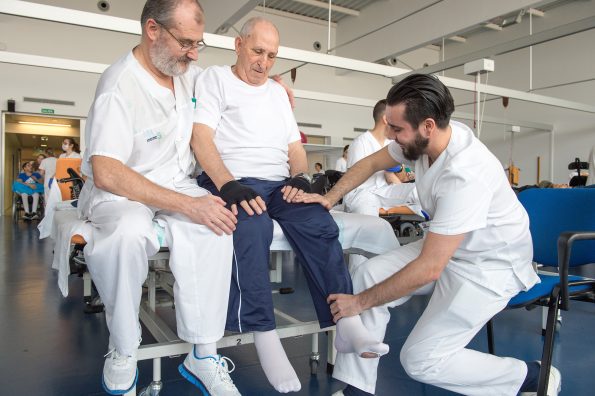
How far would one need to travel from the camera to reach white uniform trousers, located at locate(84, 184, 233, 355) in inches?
52.2

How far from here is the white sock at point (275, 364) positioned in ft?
4.49

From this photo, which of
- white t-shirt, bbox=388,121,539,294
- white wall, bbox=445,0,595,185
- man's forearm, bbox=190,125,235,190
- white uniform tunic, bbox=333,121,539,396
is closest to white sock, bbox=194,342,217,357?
white uniform tunic, bbox=333,121,539,396

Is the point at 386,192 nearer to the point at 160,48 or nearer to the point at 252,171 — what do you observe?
the point at 252,171

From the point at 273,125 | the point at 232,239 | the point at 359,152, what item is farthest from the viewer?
the point at 359,152

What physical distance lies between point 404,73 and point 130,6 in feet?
21.4

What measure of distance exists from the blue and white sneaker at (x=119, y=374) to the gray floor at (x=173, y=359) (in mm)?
313

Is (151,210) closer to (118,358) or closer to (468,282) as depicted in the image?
(118,358)

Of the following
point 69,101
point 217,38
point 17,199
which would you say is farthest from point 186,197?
point 17,199

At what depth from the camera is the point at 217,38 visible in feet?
16.4

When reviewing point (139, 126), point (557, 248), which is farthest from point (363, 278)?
point (139, 126)

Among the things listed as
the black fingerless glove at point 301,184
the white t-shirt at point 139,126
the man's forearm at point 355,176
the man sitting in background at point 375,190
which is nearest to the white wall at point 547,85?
the man sitting in background at point 375,190

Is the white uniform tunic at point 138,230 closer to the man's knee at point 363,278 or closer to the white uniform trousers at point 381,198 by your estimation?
the man's knee at point 363,278

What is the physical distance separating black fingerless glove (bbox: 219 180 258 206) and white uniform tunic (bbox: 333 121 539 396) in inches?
21.3

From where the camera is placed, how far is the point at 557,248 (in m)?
1.65
